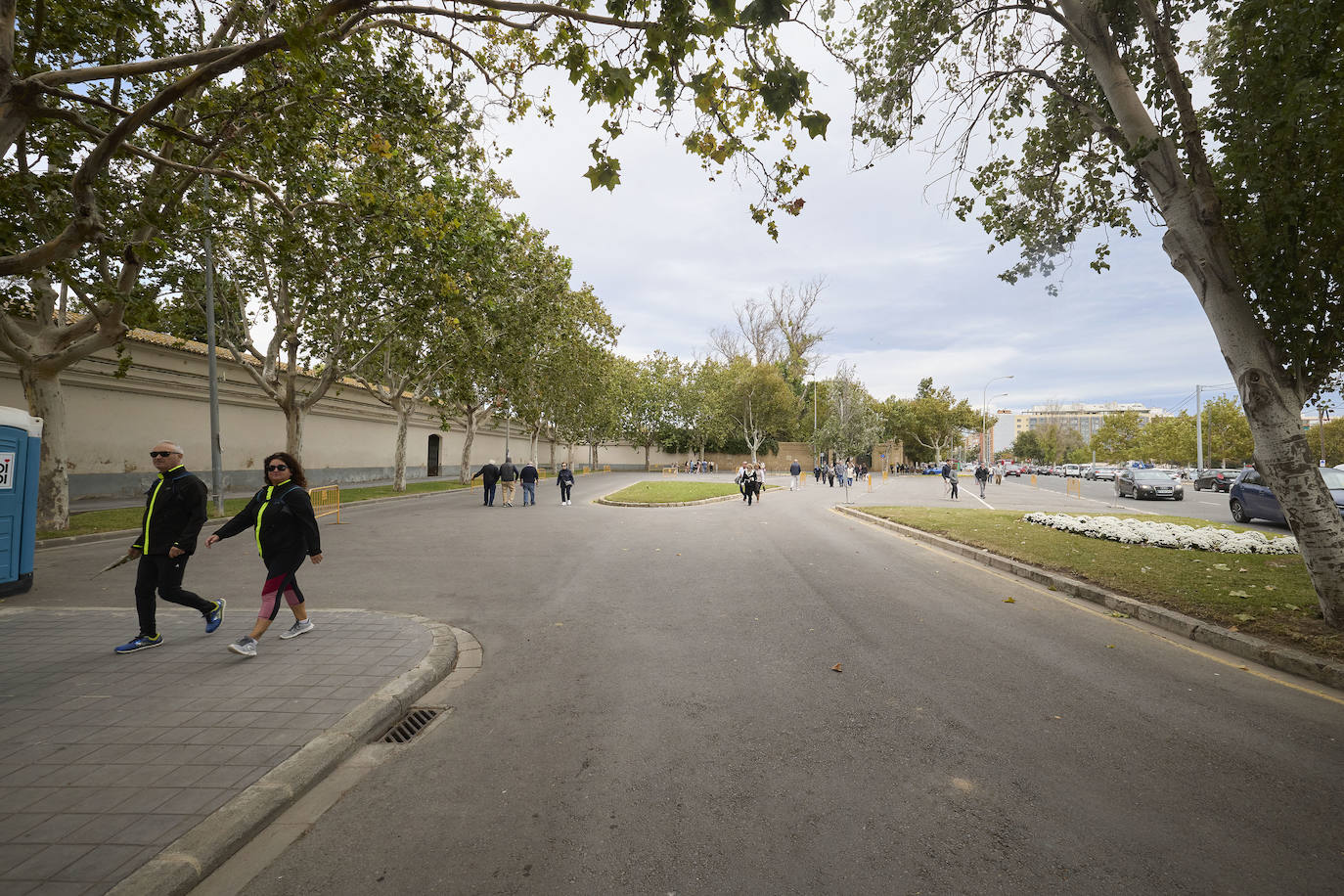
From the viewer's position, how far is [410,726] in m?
4.00

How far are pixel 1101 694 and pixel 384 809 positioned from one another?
15.3ft

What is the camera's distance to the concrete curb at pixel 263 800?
2.39 m

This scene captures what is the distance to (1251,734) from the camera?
376 centimetres

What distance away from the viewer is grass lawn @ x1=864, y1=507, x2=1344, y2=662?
566 cm

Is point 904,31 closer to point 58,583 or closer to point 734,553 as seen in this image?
point 734,553

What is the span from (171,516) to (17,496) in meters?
4.37

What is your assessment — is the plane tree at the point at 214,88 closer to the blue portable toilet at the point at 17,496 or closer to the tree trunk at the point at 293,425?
the blue portable toilet at the point at 17,496

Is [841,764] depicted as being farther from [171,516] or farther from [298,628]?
[171,516]

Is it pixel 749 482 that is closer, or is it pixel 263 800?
pixel 263 800

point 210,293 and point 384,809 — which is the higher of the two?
point 210,293

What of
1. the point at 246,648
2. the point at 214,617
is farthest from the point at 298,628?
the point at 214,617

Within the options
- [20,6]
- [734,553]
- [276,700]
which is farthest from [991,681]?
[20,6]

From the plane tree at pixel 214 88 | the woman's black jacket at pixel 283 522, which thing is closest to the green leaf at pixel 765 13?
the plane tree at pixel 214 88

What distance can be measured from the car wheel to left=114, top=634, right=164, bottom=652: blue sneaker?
22.7m
